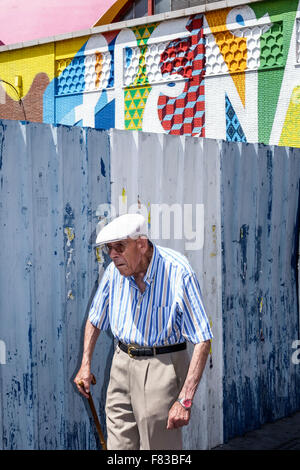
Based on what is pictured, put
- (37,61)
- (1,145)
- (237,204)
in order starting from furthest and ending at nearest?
(37,61) → (237,204) → (1,145)

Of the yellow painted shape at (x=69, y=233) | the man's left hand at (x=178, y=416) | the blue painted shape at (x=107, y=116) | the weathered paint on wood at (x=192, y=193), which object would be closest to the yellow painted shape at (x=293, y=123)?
the blue painted shape at (x=107, y=116)

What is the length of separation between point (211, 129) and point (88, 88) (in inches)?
131

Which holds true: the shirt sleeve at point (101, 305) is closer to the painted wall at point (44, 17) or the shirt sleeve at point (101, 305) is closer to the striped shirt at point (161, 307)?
the striped shirt at point (161, 307)

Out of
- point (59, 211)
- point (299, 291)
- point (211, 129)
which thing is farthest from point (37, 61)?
point (59, 211)

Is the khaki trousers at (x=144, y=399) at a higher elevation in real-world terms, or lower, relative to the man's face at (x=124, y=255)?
lower

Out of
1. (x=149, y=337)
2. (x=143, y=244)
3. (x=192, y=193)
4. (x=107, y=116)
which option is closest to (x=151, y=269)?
(x=143, y=244)

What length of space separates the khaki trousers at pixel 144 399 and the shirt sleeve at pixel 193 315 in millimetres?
204

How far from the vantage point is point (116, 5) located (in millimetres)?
16469

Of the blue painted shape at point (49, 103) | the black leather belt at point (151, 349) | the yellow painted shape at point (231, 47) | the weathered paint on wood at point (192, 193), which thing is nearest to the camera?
the black leather belt at point (151, 349)

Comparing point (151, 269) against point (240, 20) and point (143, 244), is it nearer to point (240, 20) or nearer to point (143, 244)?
point (143, 244)

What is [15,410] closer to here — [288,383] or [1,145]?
[1,145]

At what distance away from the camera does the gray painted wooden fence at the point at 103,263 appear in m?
4.24

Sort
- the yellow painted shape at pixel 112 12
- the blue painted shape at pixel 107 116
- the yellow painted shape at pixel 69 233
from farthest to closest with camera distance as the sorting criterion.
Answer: the yellow painted shape at pixel 112 12 → the blue painted shape at pixel 107 116 → the yellow painted shape at pixel 69 233

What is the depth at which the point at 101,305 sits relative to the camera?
157 inches
